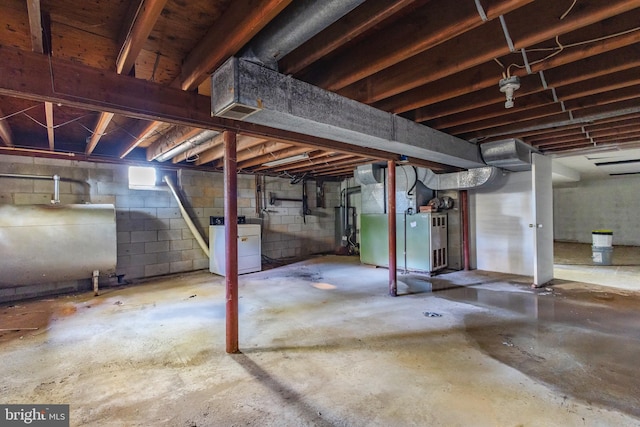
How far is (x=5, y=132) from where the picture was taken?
3.45 m

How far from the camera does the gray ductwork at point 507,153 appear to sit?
4238mm

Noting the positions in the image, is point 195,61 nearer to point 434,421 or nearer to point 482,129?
point 434,421

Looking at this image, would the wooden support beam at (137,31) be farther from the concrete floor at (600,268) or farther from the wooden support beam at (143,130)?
→ the concrete floor at (600,268)

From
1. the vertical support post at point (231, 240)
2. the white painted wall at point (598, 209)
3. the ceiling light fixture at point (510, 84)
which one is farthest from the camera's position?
the white painted wall at point (598, 209)

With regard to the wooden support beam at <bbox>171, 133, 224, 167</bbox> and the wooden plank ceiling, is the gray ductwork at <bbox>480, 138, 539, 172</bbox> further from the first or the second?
the wooden support beam at <bbox>171, 133, 224, 167</bbox>

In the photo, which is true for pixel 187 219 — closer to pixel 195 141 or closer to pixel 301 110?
pixel 195 141

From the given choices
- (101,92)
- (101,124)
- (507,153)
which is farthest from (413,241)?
(101,92)

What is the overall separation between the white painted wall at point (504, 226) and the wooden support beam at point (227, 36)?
537cm

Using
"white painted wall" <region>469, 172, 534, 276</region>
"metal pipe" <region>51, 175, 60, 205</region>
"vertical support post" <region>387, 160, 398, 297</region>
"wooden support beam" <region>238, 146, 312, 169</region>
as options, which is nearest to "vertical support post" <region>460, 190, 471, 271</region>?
"white painted wall" <region>469, 172, 534, 276</region>

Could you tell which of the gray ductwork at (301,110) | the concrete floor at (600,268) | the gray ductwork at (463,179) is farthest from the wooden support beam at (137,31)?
the concrete floor at (600,268)

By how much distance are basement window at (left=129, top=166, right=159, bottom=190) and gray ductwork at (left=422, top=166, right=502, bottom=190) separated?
497cm

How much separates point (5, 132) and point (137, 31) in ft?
10.3

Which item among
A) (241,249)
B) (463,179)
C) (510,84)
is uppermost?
(510,84)

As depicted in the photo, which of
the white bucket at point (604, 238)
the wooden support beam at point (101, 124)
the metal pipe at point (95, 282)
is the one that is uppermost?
the wooden support beam at point (101, 124)
